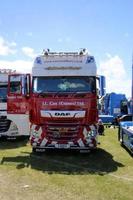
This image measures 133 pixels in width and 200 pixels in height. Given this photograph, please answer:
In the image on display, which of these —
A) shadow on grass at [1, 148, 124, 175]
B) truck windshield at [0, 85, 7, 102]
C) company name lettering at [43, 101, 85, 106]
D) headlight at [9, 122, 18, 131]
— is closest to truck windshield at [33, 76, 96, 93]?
company name lettering at [43, 101, 85, 106]

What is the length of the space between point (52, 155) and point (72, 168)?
2672 millimetres

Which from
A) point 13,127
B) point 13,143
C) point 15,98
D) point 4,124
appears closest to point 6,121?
point 4,124

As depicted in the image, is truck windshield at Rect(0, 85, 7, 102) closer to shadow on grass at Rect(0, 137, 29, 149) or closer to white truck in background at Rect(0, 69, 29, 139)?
white truck in background at Rect(0, 69, 29, 139)

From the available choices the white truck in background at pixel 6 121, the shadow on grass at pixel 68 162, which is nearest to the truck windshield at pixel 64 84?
the shadow on grass at pixel 68 162

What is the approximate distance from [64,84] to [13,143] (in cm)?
595

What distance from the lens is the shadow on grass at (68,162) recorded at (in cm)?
1238

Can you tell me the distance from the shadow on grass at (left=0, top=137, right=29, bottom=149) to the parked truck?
3630 mm

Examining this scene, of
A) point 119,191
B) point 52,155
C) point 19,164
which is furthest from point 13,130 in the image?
point 119,191

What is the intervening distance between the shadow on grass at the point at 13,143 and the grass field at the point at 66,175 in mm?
1430

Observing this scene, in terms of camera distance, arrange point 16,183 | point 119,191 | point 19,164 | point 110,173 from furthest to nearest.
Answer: point 19,164, point 110,173, point 16,183, point 119,191

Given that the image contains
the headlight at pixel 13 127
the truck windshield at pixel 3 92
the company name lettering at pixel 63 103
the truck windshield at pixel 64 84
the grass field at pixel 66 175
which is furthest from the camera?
the truck windshield at pixel 3 92

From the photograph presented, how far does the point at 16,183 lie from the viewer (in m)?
10.7

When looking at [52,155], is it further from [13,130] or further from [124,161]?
[13,130]

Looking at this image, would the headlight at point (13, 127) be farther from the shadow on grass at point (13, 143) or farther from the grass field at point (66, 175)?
the grass field at point (66, 175)
